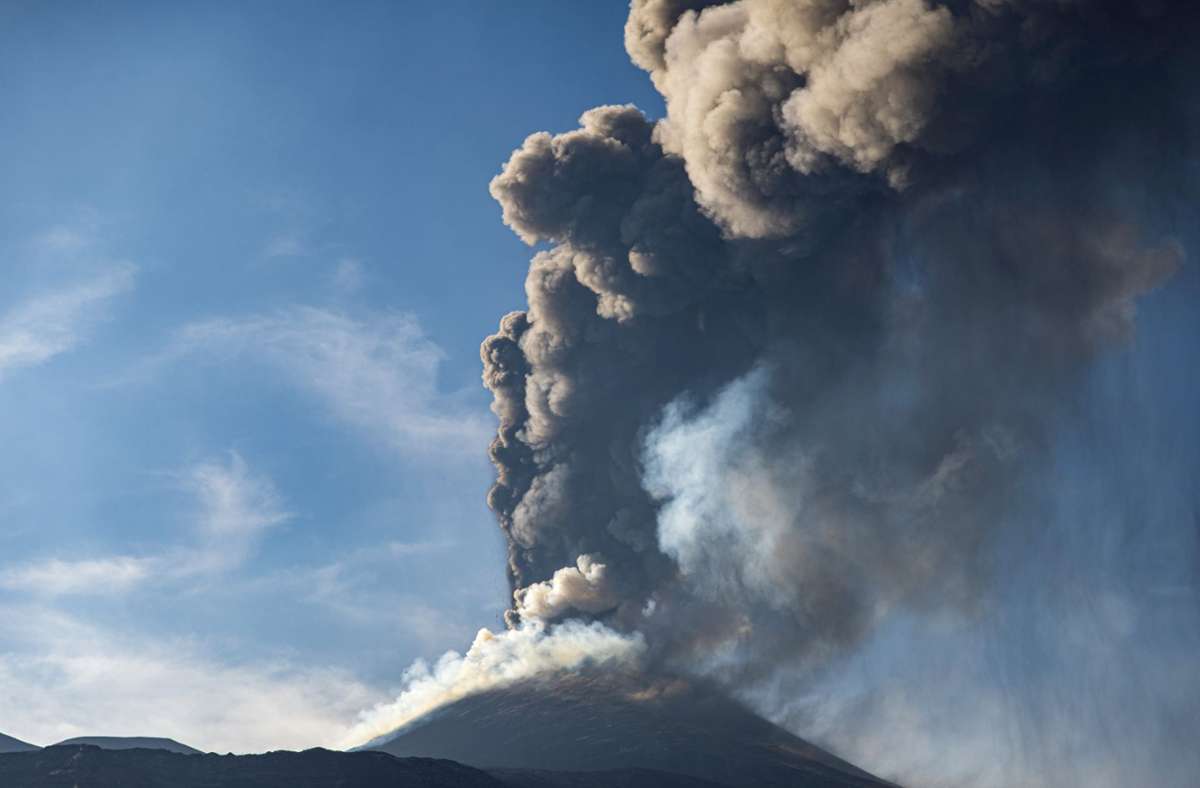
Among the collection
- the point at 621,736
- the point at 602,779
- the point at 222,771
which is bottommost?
the point at 602,779

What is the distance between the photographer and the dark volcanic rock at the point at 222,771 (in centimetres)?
5531

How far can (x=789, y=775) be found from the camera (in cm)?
7238

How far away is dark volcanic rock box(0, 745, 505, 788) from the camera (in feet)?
181

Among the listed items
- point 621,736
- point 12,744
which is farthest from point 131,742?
point 621,736

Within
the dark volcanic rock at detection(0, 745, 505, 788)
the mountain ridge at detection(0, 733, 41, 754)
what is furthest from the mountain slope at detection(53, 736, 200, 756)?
the dark volcanic rock at detection(0, 745, 505, 788)

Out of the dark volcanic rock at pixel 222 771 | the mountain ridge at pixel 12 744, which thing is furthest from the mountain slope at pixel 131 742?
the dark volcanic rock at pixel 222 771

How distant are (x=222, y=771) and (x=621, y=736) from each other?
3030 centimetres

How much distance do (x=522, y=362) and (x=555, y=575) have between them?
18.4 meters

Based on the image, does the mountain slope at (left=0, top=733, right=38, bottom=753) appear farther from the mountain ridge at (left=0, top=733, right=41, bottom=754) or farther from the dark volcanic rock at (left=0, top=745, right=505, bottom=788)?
the dark volcanic rock at (left=0, top=745, right=505, bottom=788)

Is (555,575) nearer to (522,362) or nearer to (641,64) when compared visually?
(522,362)

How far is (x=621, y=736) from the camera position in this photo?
79750 mm

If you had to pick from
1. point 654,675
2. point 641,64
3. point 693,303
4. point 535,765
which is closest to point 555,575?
point 654,675

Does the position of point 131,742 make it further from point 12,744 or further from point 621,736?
point 621,736

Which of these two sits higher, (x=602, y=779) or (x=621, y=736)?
(x=621, y=736)
